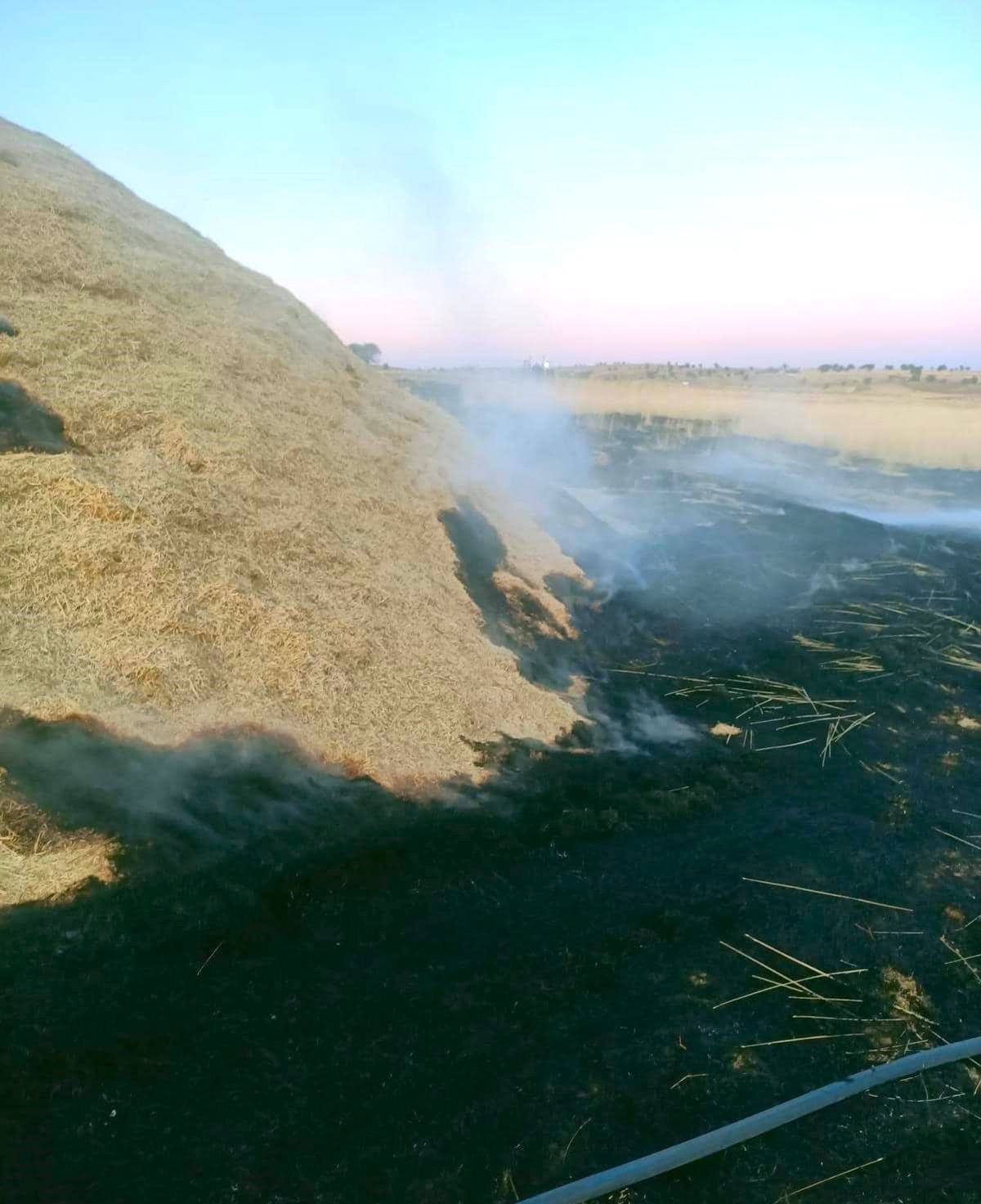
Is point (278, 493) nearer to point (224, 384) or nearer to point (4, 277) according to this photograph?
point (224, 384)

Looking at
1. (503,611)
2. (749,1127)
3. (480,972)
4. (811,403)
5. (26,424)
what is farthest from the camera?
(811,403)

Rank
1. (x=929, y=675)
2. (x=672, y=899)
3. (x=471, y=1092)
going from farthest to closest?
(x=929, y=675) → (x=672, y=899) → (x=471, y=1092)

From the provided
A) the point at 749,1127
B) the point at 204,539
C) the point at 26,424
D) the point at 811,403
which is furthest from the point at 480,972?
the point at 811,403

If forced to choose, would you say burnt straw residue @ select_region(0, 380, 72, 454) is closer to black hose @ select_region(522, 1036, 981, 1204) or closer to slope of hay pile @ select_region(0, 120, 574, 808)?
slope of hay pile @ select_region(0, 120, 574, 808)

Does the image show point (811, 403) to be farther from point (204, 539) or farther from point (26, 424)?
point (26, 424)

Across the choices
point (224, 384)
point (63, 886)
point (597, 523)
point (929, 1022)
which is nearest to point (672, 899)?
point (929, 1022)

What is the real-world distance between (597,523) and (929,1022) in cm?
1066

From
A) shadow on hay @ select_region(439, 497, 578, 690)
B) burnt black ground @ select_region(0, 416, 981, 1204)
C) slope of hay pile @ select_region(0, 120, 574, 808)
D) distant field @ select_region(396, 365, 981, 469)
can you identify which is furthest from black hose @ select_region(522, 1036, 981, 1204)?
distant field @ select_region(396, 365, 981, 469)

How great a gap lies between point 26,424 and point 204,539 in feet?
5.57

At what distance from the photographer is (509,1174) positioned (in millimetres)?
3404

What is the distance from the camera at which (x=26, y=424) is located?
6.62 m

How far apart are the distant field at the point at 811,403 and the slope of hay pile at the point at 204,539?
18521 millimetres

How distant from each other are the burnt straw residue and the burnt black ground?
8.14ft

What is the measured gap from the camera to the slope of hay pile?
590cm
